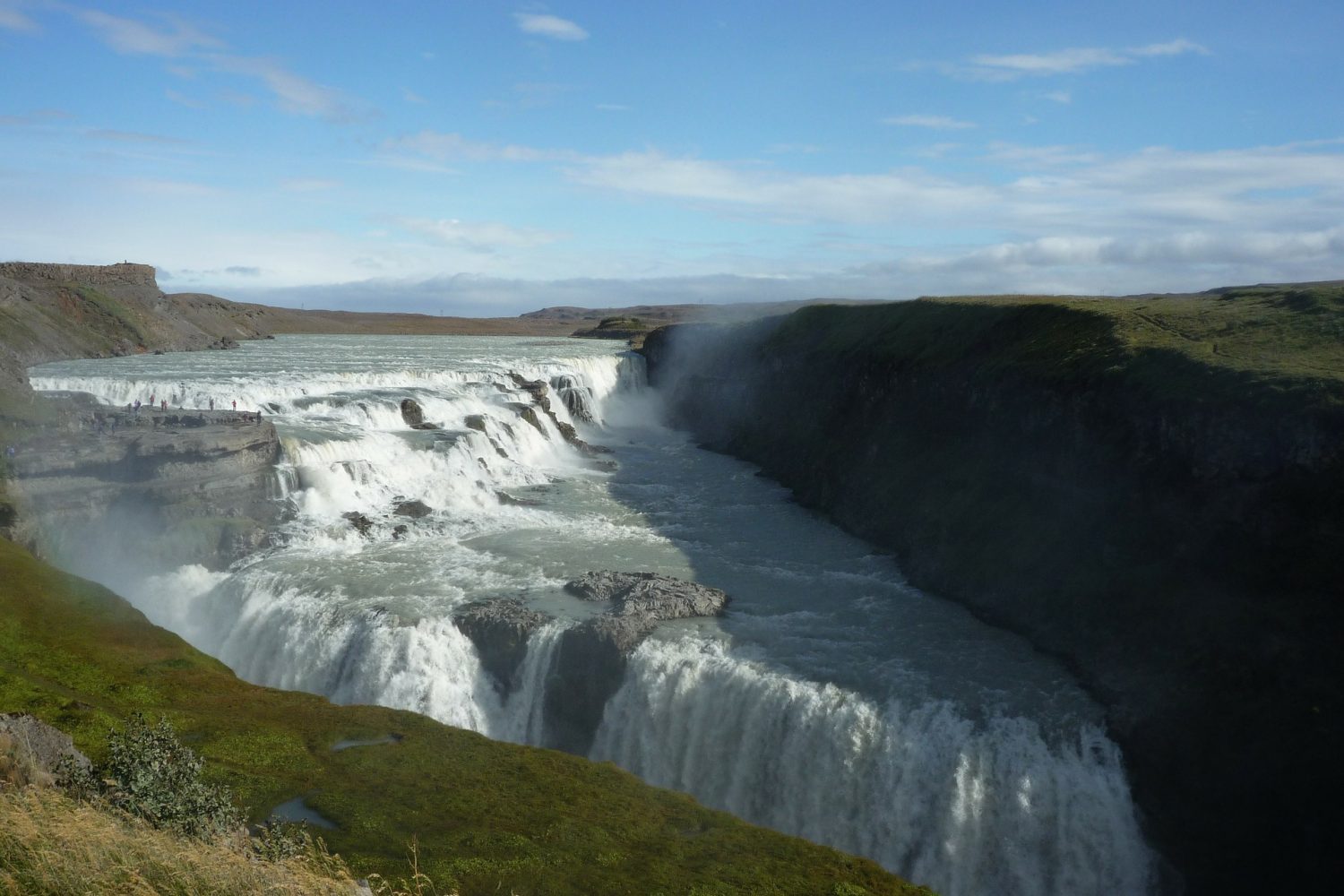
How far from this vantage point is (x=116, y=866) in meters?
10.0

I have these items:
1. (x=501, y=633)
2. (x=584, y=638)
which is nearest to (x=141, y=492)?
(x=501, y=633)

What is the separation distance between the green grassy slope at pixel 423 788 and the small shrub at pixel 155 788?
2.41 metres

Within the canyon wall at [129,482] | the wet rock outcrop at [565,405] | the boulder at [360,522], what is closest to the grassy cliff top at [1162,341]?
the wet rock outcrop at [565,405]

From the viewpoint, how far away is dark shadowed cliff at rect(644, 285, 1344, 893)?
2050 centimetres

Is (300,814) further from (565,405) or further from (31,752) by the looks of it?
(565,405)

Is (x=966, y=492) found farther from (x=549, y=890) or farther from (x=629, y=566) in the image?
(x=549, y=890)

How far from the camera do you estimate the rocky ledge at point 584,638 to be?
2609 cm

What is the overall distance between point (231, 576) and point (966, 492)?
26442 millimetres

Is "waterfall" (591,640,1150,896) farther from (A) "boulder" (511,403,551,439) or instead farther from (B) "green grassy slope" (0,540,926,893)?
(A) "boulder" (511,403,551,439)

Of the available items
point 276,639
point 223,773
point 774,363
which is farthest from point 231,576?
point 774,363

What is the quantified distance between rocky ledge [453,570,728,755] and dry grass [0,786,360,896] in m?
15.0

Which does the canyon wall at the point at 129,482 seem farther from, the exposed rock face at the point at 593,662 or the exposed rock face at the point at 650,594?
the exposed rock face at the point at 593,662

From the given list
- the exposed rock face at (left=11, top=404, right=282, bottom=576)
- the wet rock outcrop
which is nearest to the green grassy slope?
the exposed rock face at (left=11, top=404, right=282, bottom=576)

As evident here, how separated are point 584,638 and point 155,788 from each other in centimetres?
1469
